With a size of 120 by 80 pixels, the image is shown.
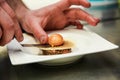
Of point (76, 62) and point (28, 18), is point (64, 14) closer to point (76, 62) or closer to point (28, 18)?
point (28, 18)

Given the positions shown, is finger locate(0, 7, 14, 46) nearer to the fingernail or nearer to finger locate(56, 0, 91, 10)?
the fingernail

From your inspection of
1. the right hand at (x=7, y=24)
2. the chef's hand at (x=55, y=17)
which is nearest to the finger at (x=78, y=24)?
the chef's hand at (x=55, y=17)

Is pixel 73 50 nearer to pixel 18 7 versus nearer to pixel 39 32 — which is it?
pixel 39 32

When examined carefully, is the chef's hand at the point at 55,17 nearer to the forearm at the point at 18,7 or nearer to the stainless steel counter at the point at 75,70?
the forearm at the point at 18,7

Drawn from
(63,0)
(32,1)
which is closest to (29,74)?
(63,0)

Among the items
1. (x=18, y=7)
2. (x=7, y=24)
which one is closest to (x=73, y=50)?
(x=7, y=24)

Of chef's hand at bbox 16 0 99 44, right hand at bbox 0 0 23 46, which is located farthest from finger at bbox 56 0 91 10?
right hand at bbox 0 0 23 46

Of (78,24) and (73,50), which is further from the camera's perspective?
(78,24)
